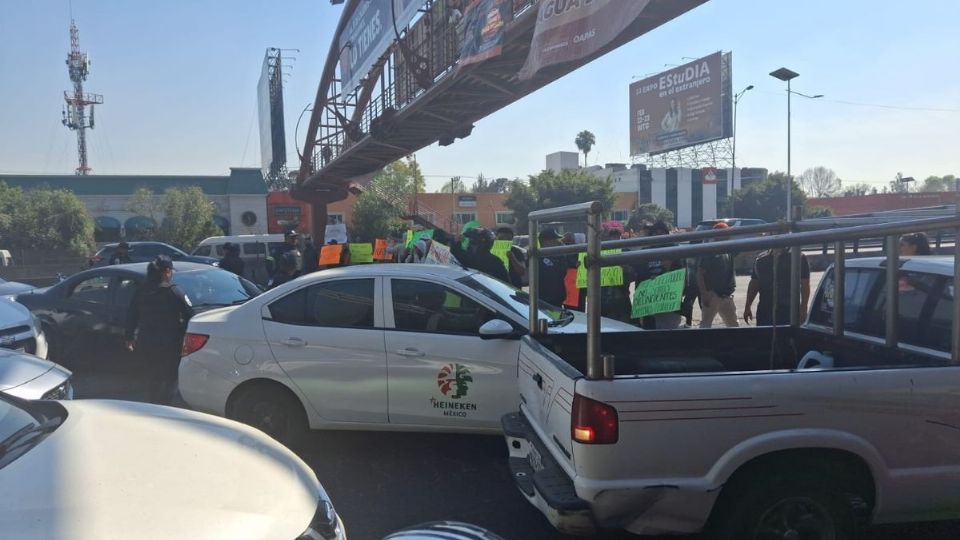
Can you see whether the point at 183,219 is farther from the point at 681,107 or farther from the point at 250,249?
the point at 681,107

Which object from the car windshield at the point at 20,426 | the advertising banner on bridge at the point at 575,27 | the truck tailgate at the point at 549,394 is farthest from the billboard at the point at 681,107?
the car windshield at the point at 20,426

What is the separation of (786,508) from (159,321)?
539cm

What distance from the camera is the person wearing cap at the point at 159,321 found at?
20.2ft

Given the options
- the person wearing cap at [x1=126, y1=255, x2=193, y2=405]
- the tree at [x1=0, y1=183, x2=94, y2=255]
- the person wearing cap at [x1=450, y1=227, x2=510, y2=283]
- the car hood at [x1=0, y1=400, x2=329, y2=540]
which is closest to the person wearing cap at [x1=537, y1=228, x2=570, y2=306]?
the person wearing cap at [x1=450, y1=227, x2=510, y2=283]

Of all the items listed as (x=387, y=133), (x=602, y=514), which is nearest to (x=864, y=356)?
(x=602, y=514)

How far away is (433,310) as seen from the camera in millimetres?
5105

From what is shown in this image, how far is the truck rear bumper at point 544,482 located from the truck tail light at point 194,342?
8.80 ft

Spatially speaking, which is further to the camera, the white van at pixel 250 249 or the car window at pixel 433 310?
the white van at pixel 250 249

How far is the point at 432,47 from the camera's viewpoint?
1447cm

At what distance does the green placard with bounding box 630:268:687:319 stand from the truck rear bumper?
2.20 m

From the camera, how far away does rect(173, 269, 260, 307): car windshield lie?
26.1ft

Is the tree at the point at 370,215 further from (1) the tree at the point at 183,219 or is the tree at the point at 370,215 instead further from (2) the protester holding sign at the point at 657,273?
(2) the protester holding sign at the point at 657,273

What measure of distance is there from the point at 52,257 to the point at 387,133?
21.7 m

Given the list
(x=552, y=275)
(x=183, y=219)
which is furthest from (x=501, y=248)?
(x=183, y=219)
